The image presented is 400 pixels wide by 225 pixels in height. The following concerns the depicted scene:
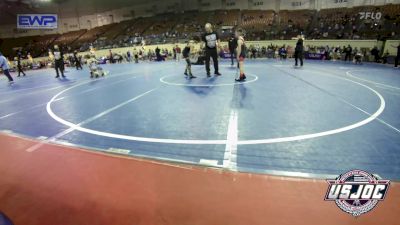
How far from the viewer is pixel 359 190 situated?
2.29 meters

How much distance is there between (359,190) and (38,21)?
114 ft

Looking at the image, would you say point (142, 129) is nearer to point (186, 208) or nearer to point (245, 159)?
point (245, 159)

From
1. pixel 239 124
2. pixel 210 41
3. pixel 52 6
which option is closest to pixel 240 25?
pixel 210 41

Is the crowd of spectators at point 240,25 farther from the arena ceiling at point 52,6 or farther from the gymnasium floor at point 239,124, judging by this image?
the gymnasium floor at point 239,124

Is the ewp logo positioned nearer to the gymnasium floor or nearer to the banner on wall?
the gymnasium floor

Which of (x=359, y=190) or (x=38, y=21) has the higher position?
(x=38, y=21)

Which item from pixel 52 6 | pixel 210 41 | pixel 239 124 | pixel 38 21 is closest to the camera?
pixel 239 124

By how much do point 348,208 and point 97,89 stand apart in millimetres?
10680

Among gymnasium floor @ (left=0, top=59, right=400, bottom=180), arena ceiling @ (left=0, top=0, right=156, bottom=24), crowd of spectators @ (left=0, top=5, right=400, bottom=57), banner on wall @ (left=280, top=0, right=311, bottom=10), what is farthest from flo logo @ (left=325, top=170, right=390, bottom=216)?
arena ceiling @ (left=0, top=0, right=156, bottom=24)

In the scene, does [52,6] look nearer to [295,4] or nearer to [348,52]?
[295,4]

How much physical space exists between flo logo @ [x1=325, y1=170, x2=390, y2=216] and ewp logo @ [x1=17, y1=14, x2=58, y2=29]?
32.3 m

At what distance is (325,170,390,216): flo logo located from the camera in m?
2.29

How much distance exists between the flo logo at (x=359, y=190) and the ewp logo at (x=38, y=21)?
32.3 meters

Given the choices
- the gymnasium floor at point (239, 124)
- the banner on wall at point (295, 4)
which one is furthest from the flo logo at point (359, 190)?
the banner on wall at point (295, 4)
